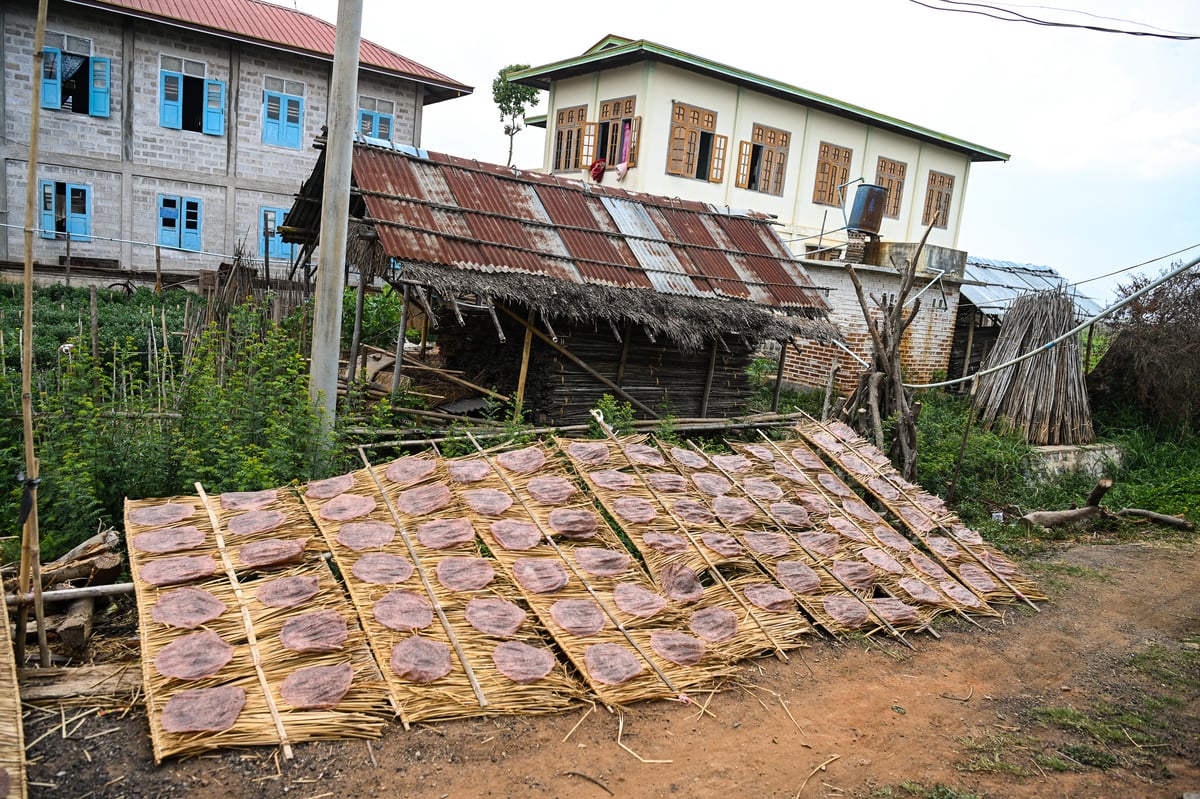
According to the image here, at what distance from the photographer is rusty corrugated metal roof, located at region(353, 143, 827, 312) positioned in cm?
802

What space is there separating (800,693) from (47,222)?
18.5m

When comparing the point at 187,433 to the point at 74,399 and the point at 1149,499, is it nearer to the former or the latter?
the point at 74,399

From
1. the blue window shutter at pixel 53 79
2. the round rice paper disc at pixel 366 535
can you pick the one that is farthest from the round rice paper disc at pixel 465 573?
the blue window shutter at pixel 53 79

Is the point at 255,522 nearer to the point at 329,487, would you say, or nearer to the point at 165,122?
the point at 329,487

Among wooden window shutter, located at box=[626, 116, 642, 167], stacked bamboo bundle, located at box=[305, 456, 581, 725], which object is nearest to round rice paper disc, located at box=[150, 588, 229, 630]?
stacked bamboo bundle, located at box=[305, 456, 581, 725]

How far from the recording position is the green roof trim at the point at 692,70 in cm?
1670

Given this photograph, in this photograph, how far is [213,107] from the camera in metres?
18.0

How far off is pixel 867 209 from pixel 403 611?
12035 millimetres

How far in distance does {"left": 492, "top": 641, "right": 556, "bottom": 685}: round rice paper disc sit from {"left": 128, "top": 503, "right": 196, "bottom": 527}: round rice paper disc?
2235 mm

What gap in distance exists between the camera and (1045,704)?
16.6ft

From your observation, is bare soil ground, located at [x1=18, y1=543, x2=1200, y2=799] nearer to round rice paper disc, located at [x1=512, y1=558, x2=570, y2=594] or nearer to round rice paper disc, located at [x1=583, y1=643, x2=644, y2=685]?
round rice paper disc, located at [x1=583, y1=643, x2=644, y2=685]

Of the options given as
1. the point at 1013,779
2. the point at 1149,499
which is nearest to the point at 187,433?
the point at 1013,779

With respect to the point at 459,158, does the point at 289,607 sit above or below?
below

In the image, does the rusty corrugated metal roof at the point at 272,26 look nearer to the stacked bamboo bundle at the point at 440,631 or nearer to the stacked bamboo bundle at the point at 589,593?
the stacked bamboo bundle at the point at 589,593
